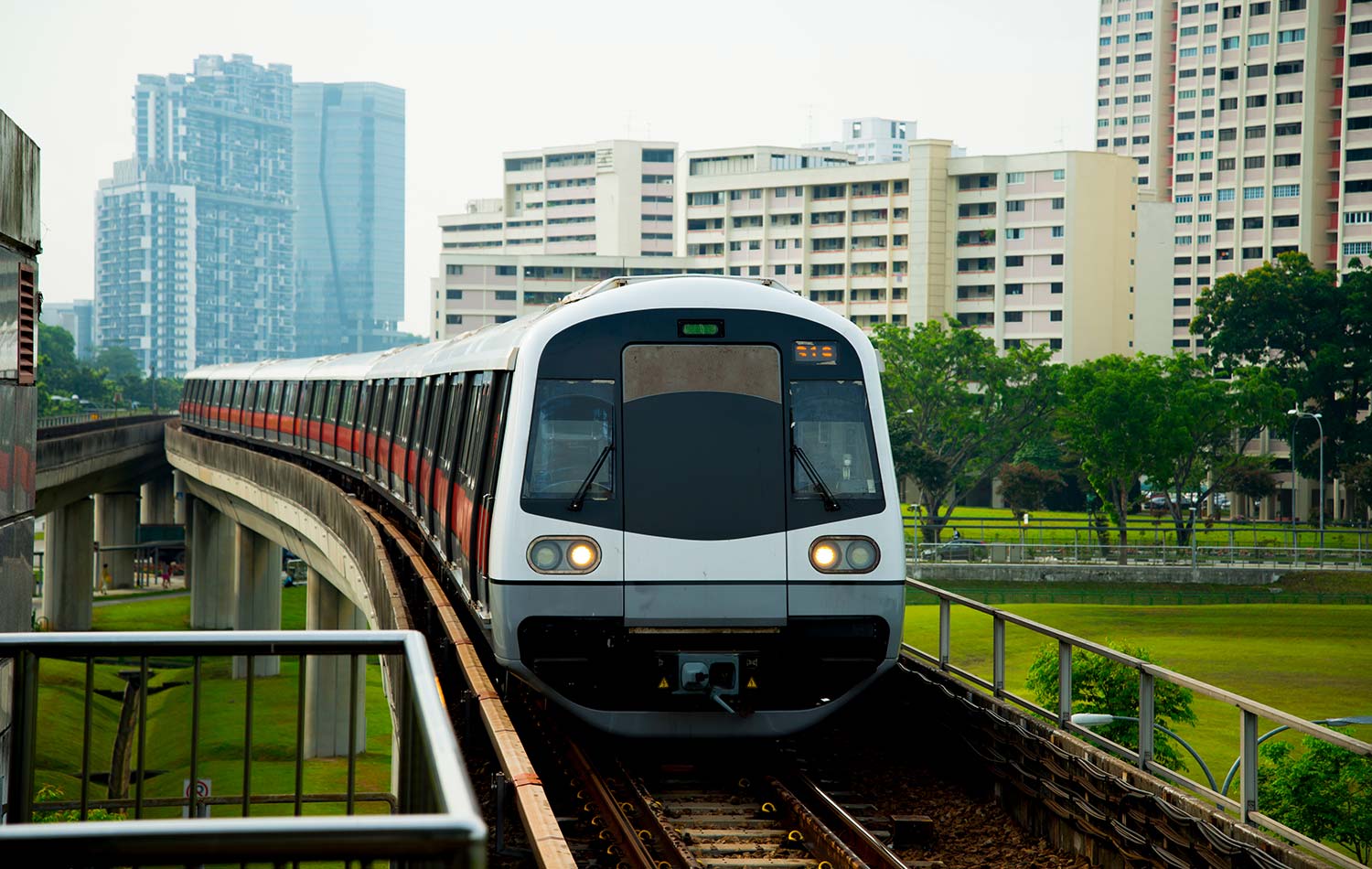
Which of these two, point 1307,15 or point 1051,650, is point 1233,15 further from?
point 1051,650

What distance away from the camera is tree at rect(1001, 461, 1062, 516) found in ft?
238

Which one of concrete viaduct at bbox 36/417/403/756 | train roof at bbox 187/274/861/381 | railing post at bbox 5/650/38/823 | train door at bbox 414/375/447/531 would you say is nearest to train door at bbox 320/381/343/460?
concrete viaduct at bbox 36/417/403/756

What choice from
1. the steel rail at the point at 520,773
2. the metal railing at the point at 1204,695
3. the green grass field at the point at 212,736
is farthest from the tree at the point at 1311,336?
the steel rail at the point at 520,773

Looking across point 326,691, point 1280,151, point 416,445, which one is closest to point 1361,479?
point 1280,151

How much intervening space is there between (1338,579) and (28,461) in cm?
4914

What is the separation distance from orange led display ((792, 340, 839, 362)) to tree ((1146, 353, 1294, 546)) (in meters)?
48.3

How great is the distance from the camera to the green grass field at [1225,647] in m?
30.4

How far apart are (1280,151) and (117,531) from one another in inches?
3087

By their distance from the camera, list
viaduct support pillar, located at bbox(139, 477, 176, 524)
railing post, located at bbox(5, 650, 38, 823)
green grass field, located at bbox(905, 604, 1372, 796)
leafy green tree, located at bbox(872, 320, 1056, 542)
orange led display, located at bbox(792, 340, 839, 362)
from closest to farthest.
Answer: railing post, located at bbox(5, 650, 38, 823) → orange led display, located at bbox(792, 340, 839, 362) → green grass field, located at bbox(905, 604, 1372, 796) → leafy green tree, located at bbox(872, 320, 1056, 542) → viaduct support pillar, located at bbox(139, 477, 176, 524)

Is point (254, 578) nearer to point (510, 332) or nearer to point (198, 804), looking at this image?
point (510, 332)

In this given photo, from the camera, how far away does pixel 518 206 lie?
14712 cm

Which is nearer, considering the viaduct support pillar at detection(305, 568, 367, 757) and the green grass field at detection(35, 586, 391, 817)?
the green grass field at detection(35, 586, 391, 817)

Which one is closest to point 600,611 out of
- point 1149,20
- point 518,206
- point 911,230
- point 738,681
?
point 738,681

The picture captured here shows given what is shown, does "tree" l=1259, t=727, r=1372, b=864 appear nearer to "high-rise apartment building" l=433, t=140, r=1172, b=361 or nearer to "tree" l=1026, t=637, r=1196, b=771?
"tree" l=1026, t=637, r=1196, b=771
